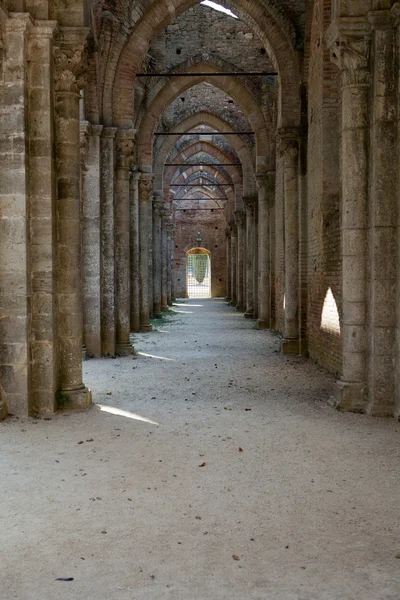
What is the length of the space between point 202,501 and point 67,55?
5310mm

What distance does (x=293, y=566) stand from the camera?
3.21 m

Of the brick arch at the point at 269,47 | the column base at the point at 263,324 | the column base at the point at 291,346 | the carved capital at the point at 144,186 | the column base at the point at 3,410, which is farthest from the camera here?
the column base at the point at 263,324

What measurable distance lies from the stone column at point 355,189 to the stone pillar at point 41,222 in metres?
3.32

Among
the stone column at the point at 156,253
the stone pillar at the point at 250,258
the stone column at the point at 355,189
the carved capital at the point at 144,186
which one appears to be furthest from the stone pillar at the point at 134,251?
the stone column at the point at 355,189

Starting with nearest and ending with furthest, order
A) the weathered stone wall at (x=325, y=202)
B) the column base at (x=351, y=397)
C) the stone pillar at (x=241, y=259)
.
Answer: the column base at (x=351, y=397), the weathered stone wall at (x=325, y=202), the stone pillar at (x=241, y=259)

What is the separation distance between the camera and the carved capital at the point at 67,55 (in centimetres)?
695

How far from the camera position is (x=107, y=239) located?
1194 cm

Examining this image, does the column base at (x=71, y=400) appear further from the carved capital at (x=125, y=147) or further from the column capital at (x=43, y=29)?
the carved capital at (x=125, y=147)

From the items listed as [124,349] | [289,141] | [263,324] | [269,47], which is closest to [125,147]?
[289,141]

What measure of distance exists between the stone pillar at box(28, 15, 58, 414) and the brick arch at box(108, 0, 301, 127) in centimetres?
577

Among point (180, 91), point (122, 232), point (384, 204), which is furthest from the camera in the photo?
point (180, 91)

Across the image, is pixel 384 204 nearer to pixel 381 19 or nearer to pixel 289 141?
pixel 381 19

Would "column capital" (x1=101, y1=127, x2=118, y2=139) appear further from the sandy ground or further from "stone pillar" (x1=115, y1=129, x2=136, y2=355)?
the sandy ground

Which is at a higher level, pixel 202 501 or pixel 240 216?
pixel 240 216
